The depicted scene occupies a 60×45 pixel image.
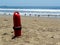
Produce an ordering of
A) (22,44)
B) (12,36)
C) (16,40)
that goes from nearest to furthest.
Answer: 1. (22,44)
2. (16,40)
3. (12,36)

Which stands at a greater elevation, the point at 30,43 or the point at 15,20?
the point at 15,20

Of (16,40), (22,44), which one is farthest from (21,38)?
(22,44)

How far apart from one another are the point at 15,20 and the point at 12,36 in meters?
0.72

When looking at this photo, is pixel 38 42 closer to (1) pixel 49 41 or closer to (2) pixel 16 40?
(1) pixel 49 41

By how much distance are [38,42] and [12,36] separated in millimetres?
1466

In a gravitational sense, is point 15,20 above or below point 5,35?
above

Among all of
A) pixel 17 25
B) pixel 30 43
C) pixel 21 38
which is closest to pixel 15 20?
Answer: pixel 17 25

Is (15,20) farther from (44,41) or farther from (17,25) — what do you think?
(44,41)

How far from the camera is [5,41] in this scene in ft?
26.2

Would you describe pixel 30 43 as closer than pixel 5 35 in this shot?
Yes

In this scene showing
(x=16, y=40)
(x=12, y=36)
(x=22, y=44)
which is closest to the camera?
(x=22, y=44)

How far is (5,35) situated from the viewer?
8.95m

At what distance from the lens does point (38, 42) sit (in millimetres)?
7758

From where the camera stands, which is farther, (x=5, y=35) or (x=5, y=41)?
(x=5, y=35)
